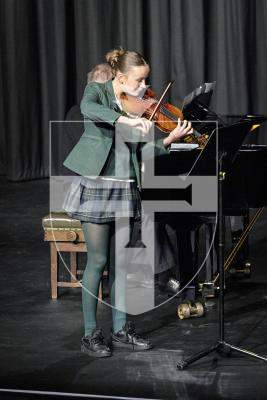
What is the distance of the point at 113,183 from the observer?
13.2ft

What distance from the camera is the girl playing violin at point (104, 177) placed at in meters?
3.89

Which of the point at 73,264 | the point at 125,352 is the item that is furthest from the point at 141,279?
the point at 125,352

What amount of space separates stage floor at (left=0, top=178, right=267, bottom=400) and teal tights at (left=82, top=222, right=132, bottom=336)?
230 millimetres

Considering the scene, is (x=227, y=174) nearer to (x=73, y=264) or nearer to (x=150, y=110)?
(x=150, y=110)

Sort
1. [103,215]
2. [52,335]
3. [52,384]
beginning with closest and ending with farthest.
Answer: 1. [52,384]
2. [103,215]
3. [52,335]

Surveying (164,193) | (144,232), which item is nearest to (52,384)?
(164,193)

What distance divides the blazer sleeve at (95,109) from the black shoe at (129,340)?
3.48ft

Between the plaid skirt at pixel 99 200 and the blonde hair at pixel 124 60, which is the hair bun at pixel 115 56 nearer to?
the blonde hair at pixel 124 60

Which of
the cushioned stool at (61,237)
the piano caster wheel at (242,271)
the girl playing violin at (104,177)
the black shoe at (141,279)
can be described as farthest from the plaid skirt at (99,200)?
the piano caster wheel at (242,271)

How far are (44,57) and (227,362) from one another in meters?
5.19

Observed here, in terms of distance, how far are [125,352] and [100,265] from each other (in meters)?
0.44

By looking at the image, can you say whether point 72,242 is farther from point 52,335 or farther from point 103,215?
point 103,215

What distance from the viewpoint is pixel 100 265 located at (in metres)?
4.09

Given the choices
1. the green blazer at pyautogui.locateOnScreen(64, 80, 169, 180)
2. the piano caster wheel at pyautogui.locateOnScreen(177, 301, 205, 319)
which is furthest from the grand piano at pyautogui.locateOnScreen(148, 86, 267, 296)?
the green blazer at pyautogui.locateOnScreen(64, 80, 169, 180)
